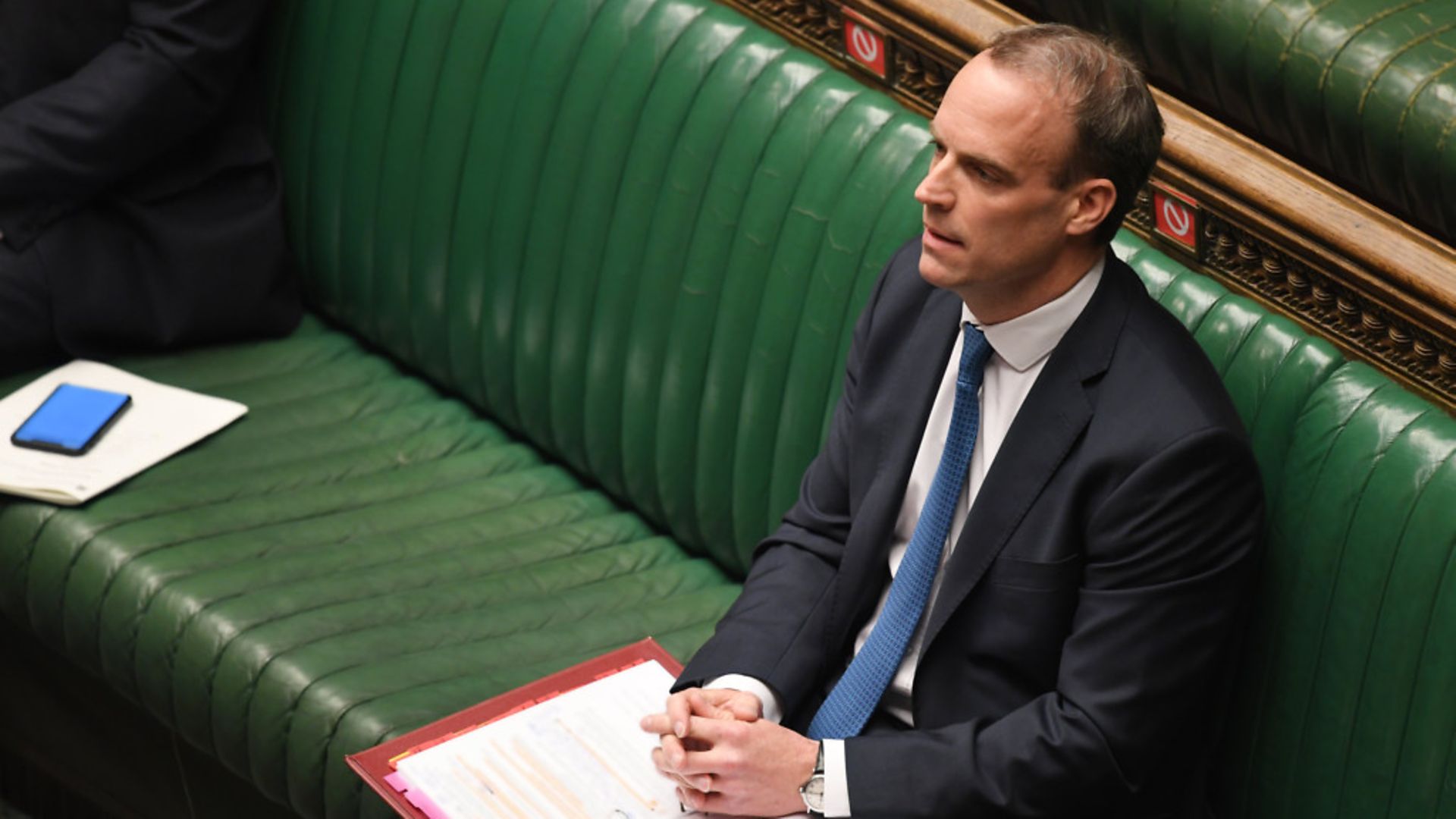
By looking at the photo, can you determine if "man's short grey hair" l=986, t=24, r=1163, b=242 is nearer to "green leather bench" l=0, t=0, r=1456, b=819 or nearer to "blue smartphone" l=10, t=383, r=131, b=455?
"green leather bench" l=0, t=0, r=1456, b=819

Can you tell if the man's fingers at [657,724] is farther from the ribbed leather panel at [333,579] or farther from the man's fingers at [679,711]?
the ribbed leather panel at [333,579]

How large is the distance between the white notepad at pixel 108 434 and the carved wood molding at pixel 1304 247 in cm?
132

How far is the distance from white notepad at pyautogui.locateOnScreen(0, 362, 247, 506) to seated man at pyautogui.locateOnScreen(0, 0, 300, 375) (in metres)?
0.12

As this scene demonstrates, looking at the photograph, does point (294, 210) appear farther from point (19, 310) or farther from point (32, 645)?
point (32, 645)

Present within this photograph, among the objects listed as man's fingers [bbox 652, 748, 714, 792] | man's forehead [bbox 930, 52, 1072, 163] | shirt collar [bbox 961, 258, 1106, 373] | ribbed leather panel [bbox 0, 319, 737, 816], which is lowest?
ribbed leather panel [bbox 0, 319, 737, 816]

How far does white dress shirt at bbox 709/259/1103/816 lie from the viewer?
6.93ft

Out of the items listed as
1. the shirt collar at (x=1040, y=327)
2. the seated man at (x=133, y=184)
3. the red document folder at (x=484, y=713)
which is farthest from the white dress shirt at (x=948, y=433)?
the seated man at (x=133, y=184)

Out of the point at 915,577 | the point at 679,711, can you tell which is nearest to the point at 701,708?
the point at 679,711

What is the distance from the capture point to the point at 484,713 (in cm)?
242

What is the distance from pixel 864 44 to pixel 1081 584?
102cm

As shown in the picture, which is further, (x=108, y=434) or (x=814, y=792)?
(x=108, y=434)

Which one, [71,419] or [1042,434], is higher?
[1042,434]

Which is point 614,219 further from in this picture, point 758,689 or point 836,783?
point 836,783

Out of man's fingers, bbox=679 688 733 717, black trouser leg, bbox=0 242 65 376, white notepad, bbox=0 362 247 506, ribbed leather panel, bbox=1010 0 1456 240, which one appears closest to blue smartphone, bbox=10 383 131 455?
white notepad, bbox=0 362 247 506
